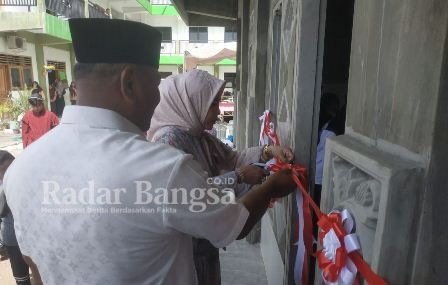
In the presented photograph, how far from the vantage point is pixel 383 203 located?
88cm

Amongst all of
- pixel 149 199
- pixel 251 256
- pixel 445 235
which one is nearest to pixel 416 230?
pixel 445 235

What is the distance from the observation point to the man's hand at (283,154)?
207 centimetres

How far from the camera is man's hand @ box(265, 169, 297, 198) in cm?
158

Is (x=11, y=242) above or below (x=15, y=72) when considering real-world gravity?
below

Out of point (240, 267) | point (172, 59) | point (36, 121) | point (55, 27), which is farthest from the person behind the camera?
point (172, 59)

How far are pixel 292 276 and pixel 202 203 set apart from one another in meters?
1.39

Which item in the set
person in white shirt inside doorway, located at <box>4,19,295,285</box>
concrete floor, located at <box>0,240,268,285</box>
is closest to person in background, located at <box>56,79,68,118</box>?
concrete floor, located at <box>0,240,268,285</box>

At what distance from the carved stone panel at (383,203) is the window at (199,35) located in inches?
996

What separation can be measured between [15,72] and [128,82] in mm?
15337

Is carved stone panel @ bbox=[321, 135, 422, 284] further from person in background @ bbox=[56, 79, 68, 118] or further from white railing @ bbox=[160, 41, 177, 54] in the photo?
white railing @ bbox=[160, 41, 177, 54]

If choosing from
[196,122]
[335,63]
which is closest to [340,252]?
[196,122]

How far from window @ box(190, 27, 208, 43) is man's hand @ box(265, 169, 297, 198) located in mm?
24725

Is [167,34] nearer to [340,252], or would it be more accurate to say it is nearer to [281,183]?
[281,183]

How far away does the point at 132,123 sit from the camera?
119 cm
